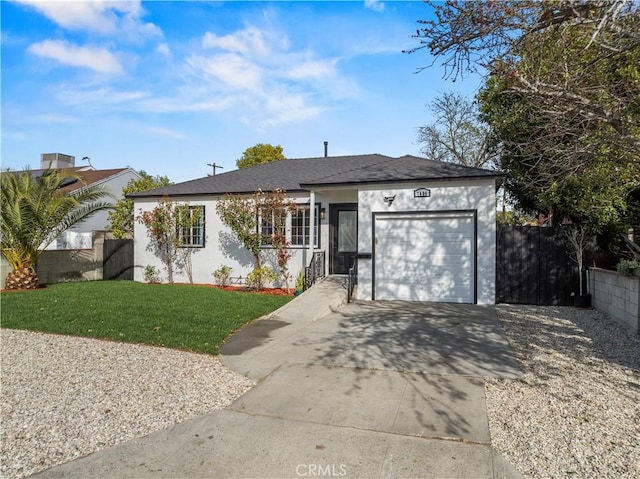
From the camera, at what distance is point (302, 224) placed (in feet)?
42.9

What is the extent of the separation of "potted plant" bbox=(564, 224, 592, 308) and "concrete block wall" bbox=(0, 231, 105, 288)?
1564 cm

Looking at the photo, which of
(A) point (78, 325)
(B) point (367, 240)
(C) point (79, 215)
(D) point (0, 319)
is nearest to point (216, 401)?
(A) point (78, 325)

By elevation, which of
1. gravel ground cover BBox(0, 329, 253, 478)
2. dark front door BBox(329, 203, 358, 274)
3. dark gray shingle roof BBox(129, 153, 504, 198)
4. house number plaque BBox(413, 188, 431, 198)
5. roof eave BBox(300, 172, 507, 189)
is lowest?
gravel ground cover BBox(0, 329, 253, 478)

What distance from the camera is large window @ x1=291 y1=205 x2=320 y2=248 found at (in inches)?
503

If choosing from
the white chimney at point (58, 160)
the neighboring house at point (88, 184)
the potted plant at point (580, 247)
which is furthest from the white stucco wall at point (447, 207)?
the white chimney at point (58, 160)

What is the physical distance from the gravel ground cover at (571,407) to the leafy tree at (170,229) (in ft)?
35.5

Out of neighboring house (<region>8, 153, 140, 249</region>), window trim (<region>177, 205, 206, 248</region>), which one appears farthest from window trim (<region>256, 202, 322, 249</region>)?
neighboring house (<region>8, 153, 140, 249</region>)

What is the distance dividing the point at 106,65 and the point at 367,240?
7.99 m

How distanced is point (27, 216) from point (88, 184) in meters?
9.53

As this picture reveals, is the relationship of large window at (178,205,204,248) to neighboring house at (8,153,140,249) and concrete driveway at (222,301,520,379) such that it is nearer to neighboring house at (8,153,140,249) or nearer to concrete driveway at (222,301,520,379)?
neighboring house at (8,153,140,249)

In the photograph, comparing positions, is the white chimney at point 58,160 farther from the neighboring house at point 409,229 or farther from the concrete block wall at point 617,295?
the concrete block wall at point 617,295

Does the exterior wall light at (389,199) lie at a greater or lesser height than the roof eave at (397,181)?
lesser

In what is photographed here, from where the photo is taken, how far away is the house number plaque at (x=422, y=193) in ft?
34.1

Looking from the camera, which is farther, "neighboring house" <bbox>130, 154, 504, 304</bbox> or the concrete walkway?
"neighboring house" <bbox>130, 154, 504, 304</bbox>
